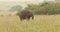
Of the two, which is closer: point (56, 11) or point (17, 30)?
point (17, 30)

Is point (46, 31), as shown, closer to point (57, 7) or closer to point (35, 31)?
point (35, 31)

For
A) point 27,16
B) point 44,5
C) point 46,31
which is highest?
point 46,31

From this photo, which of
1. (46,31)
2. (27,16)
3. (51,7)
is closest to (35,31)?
(46,31)

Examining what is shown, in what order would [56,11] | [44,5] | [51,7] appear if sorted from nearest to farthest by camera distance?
[56,11] → [51,7] → [44,5]

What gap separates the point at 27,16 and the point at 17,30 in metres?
6.56

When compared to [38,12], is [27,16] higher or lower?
higher

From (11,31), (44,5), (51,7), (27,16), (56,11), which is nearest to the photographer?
(11,31)

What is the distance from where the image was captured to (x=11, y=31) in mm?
6824

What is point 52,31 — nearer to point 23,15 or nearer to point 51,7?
point 23,15

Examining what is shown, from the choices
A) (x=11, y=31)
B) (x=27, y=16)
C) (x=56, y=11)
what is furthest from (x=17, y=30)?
(x=56, y=11)

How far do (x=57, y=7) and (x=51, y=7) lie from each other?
2.86 ft

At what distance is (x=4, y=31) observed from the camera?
6.86 metres

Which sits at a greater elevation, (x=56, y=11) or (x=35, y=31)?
(x=35, y=31)

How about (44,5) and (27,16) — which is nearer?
(27,16)
